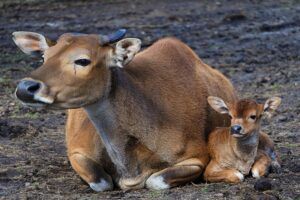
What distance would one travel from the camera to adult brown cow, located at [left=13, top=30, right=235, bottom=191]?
9422 mm

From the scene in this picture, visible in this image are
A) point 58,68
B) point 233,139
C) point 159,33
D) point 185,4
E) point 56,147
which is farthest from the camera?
point 185,4

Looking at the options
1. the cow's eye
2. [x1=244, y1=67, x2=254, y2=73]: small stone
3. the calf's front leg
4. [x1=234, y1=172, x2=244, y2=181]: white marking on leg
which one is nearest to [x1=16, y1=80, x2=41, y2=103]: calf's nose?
the cow's eye

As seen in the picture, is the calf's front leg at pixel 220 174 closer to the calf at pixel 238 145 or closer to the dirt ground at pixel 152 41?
the calf at pixel 238 145

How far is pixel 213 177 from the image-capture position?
10.1 metres

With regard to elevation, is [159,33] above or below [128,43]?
below

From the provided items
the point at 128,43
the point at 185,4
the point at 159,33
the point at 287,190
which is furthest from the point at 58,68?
the point at 185,4

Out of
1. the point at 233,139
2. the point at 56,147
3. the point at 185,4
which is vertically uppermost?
the point at 233,139

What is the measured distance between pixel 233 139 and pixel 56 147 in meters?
2.63

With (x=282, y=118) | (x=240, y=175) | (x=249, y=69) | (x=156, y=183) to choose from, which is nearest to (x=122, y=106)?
(x=156, y=183)

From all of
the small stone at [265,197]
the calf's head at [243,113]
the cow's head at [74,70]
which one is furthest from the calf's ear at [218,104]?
the small stone at [265,197]

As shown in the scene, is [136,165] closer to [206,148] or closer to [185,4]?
[206,148]

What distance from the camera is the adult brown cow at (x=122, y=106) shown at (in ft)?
30.9

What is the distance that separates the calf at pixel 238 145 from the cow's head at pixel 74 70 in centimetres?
113

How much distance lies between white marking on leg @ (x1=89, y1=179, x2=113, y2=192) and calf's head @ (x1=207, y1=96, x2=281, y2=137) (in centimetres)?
124
